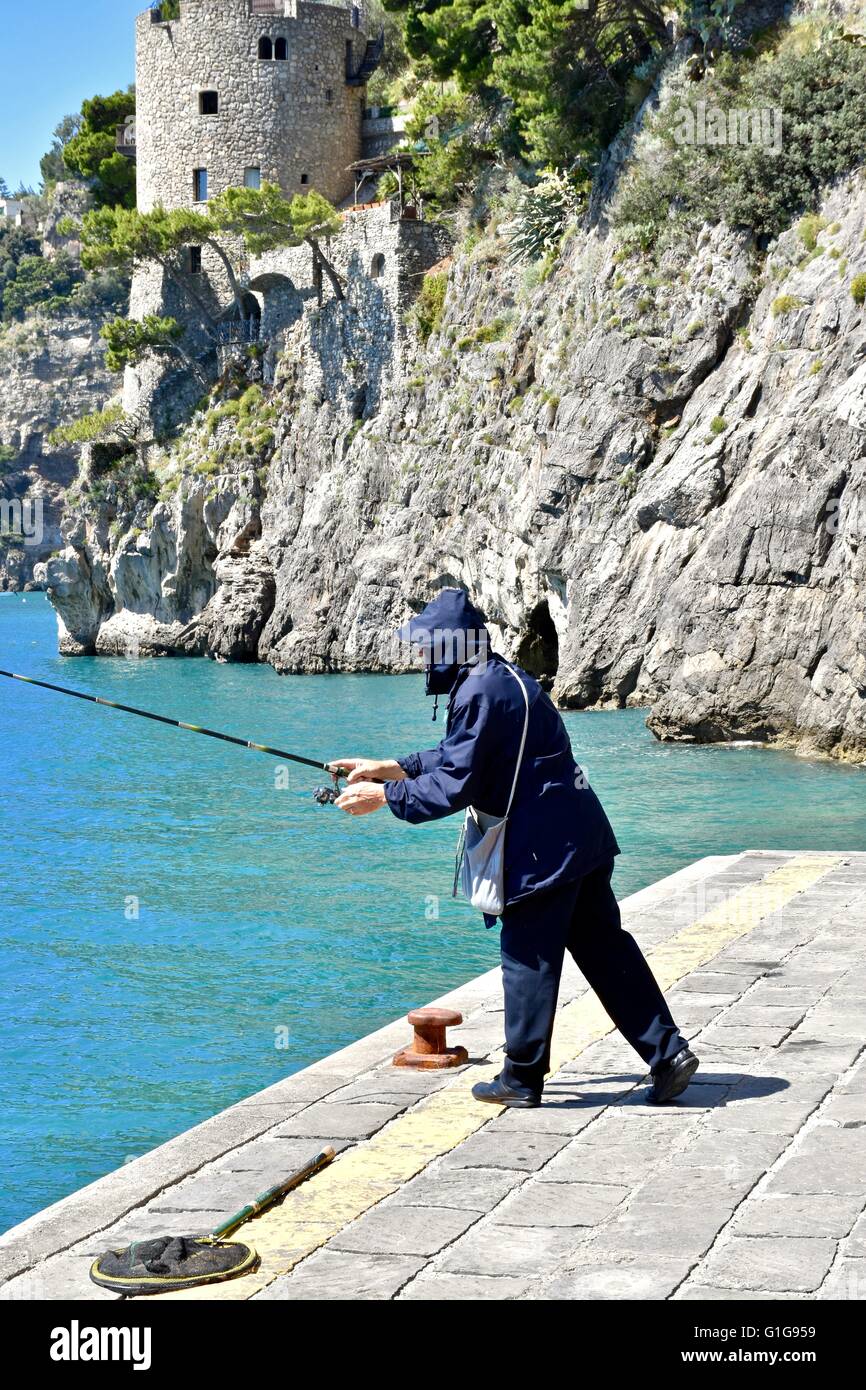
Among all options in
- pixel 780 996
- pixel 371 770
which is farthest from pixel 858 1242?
pixel 780 996

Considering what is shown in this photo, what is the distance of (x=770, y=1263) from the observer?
14.9 feet

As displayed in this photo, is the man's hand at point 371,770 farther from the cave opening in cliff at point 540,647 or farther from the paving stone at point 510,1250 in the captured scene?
the cave opening in cliff at point 540,647

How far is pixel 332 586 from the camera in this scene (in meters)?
43.7

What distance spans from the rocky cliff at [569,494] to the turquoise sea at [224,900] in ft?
5.09

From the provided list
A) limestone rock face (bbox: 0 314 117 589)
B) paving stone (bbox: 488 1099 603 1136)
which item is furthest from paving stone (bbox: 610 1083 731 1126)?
limestone rock face (bbox: 0 314 117 589)

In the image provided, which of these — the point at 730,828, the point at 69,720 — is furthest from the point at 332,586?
the point at 730,828

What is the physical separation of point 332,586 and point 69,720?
1137 centimetres

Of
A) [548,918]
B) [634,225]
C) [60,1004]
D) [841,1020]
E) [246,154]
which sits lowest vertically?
[60,1004]

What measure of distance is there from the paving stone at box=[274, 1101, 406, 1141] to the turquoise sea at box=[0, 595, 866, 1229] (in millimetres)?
1613

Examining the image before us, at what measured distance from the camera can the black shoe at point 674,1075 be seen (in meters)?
6.09

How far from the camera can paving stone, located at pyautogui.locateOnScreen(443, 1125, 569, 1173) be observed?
555 centimetres

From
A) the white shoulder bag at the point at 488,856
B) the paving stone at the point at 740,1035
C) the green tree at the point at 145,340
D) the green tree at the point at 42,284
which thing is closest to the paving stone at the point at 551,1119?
the white shoulder bag at the point at 488,856
